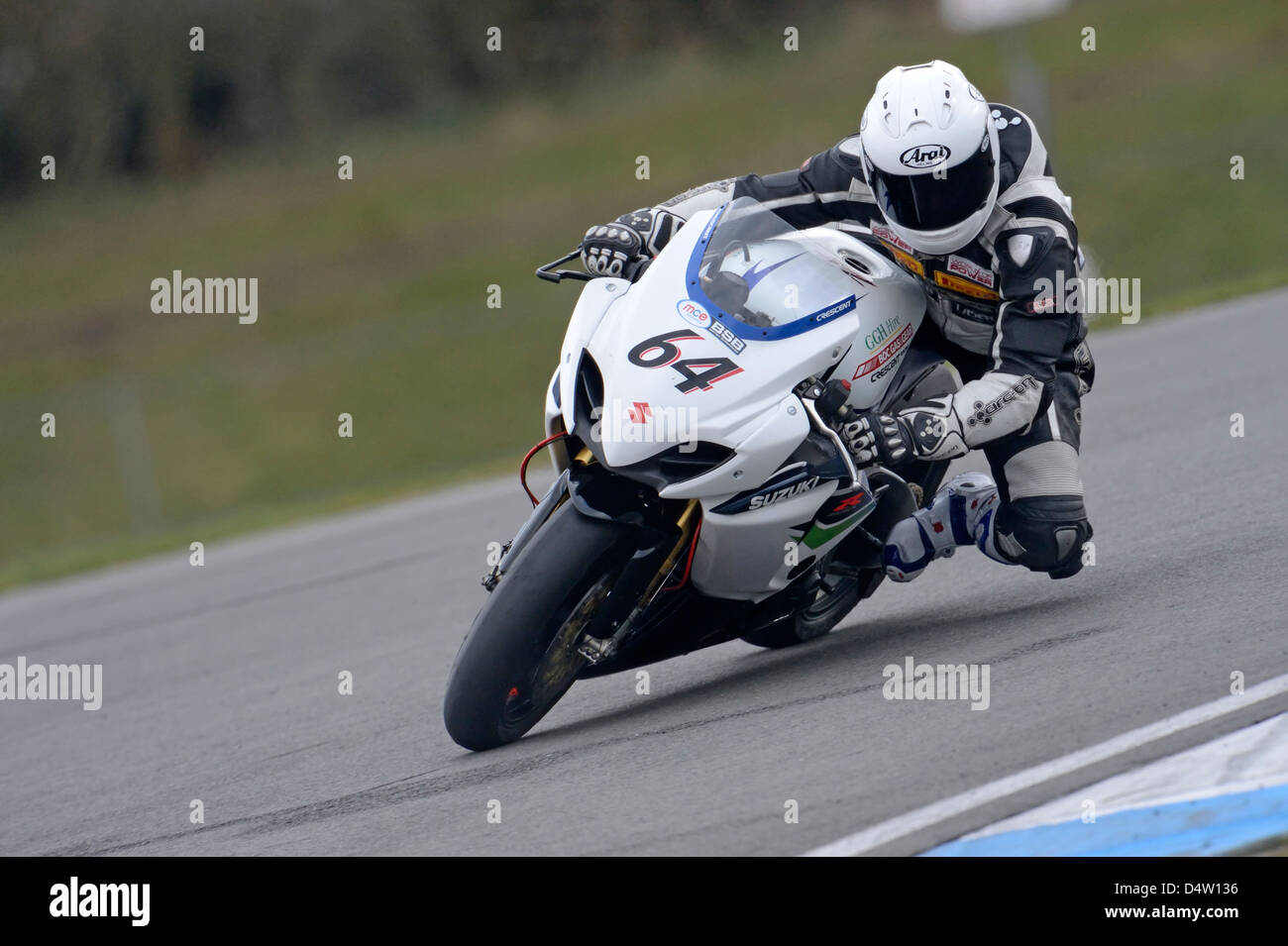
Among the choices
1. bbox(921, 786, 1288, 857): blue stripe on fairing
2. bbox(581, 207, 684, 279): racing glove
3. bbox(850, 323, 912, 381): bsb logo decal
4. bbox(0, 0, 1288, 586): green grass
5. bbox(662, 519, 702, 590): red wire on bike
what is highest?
bbox(0, 0, 1288, 586): green grass

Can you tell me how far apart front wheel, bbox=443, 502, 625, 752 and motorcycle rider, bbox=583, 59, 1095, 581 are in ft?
2.70

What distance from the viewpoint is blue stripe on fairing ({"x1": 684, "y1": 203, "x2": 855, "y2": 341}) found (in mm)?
4793

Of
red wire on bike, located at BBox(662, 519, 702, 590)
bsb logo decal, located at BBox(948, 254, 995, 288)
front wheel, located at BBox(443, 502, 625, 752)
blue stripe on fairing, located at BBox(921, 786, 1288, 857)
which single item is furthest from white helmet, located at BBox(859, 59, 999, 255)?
blue stripe on fairing, located at BBox(921, 786, 1288, 857)

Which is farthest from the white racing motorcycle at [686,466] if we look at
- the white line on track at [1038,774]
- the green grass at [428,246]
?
the green grass at [428,246]

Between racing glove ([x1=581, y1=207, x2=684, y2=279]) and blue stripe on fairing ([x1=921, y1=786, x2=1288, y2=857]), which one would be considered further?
racing glove ([x1=581, y1=207, x2=684, y2=279])

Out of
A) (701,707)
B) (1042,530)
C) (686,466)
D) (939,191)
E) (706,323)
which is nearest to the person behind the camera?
(686,466)

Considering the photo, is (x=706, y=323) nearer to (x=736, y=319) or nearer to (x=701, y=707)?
(x=736, y=319)

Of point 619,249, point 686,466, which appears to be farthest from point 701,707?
point 619,249

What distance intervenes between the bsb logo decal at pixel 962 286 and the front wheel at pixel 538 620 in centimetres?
138

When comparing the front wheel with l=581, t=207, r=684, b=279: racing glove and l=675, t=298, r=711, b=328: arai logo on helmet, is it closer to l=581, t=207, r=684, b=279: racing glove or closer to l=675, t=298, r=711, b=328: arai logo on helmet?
l=675, t=298, r=711, b=328: arai logo on helmet

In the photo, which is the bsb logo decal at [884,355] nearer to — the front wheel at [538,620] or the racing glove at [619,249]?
the racing glove at [619,249]

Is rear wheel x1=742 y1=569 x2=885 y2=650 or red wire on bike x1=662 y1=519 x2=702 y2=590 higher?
red wire on bike x1=662 y1=519 x2=702 y2=590

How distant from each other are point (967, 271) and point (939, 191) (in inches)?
15.1

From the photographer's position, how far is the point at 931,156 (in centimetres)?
482
